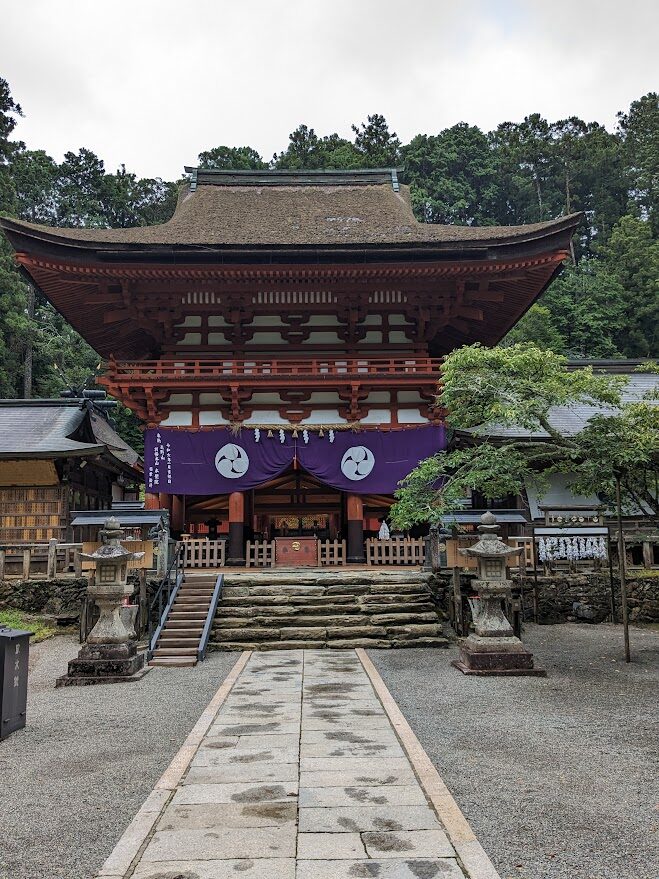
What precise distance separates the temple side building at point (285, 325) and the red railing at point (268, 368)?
52 millimetres

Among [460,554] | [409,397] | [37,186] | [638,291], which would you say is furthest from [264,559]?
[37,186]

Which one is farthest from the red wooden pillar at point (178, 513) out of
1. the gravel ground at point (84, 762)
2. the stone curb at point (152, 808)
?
the stone curb at point (152, 808)

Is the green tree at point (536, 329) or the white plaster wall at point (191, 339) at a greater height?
the green tree at point (536, 329)

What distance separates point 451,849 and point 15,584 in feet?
42.6

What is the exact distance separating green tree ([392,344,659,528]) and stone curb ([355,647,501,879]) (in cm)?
409

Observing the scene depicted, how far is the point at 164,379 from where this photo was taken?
1623 centimetres

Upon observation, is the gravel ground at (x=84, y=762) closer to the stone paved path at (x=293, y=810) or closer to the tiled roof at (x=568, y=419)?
the stone paved path at (x=293, y=810)

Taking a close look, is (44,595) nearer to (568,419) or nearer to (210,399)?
(210,399)

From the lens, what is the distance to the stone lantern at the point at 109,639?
9.68 meters

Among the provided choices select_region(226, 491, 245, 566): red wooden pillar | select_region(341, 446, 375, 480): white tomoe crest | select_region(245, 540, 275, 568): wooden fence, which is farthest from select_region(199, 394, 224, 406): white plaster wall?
select_region(245, 540, 275, 568): wooden fence

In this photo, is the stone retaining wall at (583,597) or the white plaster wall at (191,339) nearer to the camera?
the stone retaining wall at (583,597)

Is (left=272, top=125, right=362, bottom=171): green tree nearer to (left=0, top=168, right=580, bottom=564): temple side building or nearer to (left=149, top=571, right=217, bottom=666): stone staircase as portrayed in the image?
(left=0, top=168, right=580, bottom=564): temple side building

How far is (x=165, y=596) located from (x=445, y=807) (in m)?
9.97

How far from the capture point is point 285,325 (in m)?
17.8
